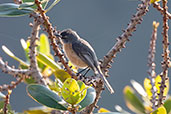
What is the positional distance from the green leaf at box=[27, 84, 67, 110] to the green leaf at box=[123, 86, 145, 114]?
1.04m

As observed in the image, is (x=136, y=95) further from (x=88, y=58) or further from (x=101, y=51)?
(x=101, y=51)

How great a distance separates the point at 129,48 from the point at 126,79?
2.59ft

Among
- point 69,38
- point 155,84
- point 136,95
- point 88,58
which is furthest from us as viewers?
point 69,38

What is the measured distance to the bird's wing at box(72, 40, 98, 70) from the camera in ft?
11.6

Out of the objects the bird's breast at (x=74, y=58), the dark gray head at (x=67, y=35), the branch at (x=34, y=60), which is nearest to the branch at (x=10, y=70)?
the branch at (x=34, y=60)

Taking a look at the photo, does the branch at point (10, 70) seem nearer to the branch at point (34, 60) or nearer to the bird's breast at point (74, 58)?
the branch at point (34, 60)

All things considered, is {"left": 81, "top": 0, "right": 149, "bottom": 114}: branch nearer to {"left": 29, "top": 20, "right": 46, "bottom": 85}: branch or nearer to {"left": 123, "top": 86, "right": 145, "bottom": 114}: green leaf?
{"left": 29, "top": 20, "right": 46, "bottom": 85}: branch

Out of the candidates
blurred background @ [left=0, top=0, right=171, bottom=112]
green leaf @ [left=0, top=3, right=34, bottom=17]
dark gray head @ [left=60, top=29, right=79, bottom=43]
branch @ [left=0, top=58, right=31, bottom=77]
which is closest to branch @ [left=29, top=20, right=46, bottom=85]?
branch @ [left=0, top=58, right=31, bottom=77]

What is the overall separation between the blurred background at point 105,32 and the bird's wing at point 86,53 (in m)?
2.95

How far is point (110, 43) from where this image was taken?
7.45 metres

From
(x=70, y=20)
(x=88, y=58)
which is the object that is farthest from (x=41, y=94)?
(x=70, y=20)

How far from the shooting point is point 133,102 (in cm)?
259

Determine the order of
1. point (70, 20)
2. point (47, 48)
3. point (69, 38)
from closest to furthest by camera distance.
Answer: point (47, 48)
point (69, 38)
point (70, 20)

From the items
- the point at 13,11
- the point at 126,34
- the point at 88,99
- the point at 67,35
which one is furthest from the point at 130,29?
the point at 67,35
